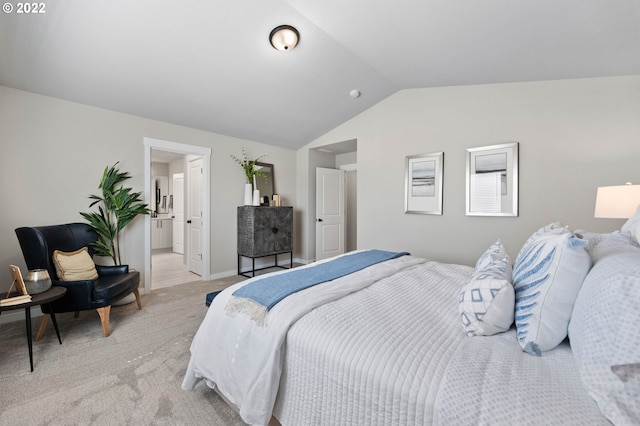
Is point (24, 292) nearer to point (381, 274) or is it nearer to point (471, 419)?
point (381, 274)

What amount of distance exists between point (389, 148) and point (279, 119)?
1695 mm

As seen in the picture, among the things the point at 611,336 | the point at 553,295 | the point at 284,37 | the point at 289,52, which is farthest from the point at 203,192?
the point at 611,336

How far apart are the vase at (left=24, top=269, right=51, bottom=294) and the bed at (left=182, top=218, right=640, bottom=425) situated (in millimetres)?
1542

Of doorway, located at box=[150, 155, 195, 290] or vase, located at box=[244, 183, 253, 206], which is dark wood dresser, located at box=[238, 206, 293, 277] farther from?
doorway, located at box=[150, 155, 195, 290]

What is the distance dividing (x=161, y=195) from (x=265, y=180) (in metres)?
3.88

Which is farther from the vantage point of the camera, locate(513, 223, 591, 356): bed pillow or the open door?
the open door

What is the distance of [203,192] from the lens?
412 centimetres

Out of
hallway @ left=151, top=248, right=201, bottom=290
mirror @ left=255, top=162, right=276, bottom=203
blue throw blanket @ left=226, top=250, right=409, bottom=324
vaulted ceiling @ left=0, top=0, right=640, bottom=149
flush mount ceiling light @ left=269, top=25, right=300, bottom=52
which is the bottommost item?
hallway @ left=151, top=248, right=201, bottom=290

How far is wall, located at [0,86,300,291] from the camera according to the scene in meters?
2.64

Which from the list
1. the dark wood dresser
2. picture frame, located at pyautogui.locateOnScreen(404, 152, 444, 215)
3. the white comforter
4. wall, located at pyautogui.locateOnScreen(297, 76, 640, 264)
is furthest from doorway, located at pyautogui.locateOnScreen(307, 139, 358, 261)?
the white comforter

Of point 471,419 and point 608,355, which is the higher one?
point 608,355

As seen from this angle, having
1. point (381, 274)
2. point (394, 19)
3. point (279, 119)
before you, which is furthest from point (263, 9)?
point (381, 274)

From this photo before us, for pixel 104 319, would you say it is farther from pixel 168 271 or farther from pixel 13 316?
pixel 168 271

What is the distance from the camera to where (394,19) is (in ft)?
7.25
